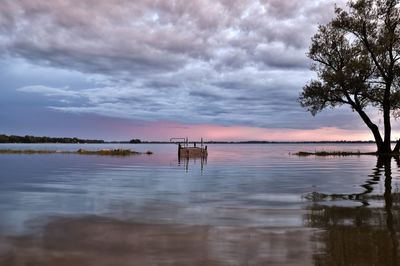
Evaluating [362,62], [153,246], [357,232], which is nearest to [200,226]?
[153,246]

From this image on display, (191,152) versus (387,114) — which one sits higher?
(387,114)

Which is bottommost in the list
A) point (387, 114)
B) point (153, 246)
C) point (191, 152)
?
point (153, 246)

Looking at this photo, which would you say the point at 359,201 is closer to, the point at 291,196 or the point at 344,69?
the point at 291,196

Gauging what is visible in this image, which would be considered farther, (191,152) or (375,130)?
(191,152)

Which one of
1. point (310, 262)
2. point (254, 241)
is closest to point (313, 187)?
point (254, 241)

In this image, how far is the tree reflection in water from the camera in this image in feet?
24.6

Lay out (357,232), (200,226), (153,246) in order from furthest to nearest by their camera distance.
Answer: (200,226), (357,232), (153,246)

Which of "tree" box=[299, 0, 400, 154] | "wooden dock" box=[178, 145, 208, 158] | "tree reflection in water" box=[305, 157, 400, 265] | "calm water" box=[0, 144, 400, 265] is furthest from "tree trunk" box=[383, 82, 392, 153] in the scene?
"tree reflection in water" box=[305, 157, 400, 265]

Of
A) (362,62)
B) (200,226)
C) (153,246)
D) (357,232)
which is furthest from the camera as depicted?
(362,62)

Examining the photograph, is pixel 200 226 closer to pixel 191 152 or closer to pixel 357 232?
pixel 357 232

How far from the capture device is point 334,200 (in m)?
15.0

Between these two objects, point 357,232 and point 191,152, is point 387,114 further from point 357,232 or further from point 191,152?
point 357,232

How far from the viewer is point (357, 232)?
31.4ft

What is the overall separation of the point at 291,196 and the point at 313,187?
11.8ft
